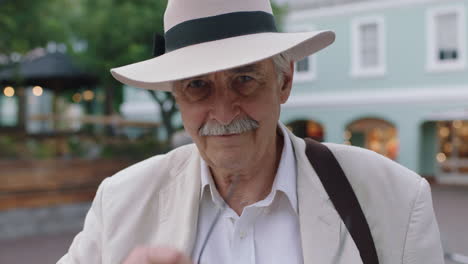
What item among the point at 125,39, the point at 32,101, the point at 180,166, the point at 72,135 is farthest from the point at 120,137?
the point at 32,101

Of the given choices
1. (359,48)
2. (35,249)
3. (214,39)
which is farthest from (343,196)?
(359,48)

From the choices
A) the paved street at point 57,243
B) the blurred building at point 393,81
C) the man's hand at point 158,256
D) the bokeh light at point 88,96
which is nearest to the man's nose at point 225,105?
the man's hand at point 158,256

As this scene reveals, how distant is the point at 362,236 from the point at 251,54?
63cm

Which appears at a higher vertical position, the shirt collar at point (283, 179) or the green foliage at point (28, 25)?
the green foliage at point (28, 25)

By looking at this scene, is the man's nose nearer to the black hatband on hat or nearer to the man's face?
the man's face

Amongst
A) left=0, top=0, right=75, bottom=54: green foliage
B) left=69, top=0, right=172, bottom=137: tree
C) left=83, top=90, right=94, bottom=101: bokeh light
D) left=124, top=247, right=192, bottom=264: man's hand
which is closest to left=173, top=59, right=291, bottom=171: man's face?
left=124, top=247, right=192, bottom=264: man's hand

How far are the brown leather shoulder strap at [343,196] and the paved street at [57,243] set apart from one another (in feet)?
14.9

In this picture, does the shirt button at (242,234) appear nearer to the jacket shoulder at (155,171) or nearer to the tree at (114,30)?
the jacket shoulder at (155,171)

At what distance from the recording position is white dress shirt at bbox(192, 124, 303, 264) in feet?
5.14

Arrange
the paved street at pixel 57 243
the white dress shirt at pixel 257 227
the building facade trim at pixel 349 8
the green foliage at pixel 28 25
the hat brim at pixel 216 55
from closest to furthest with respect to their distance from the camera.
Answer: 1. the hat brim at pixel 216 55
2. the white dress shirt at pixel 257 227
3. the paved street at pixel 57 243
4. the green foliage at pixel 28 25
5. the building facade trim at pixel 349 8

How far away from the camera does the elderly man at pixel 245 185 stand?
1506 mm

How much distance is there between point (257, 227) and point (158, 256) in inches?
31.4

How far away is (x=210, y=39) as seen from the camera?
1.53 metres

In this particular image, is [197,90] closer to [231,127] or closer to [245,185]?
[231,127]
